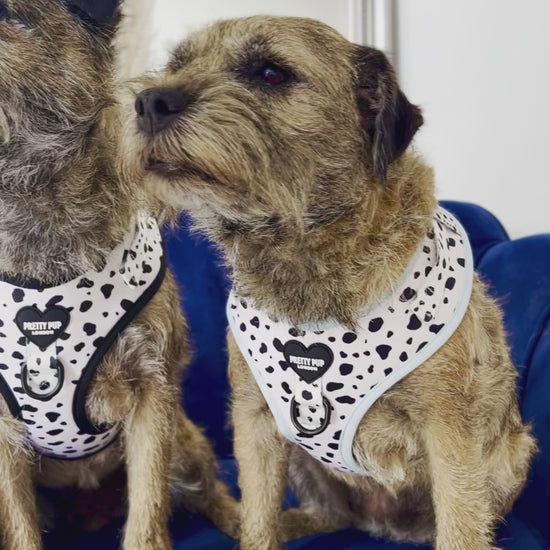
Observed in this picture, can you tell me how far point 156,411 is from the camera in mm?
1481

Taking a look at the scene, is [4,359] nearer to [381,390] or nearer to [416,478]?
[381,390]

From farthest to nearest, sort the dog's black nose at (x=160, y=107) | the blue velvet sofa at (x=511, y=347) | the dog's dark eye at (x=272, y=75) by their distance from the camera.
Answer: the blue velvet sofa at (x=511, y=347) < the dog's dark eye at (x=272, y=75) < the dog's black nose at (x=160, y=107)

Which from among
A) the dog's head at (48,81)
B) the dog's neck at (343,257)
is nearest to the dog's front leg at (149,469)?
the dog's neck at (343,257)

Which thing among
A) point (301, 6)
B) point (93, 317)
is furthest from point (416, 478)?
point (301, 6)

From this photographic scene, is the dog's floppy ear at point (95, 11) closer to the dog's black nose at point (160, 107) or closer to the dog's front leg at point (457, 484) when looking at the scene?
the dog's black nose at point (160, 107)

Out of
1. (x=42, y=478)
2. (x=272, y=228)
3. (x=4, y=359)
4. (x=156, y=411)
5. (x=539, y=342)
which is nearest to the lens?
(x=272, y=228)

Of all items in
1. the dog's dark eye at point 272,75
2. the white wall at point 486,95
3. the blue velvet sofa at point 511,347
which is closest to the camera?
the dog's dark eye at point 272,75

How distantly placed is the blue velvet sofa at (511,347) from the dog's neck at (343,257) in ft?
2.03

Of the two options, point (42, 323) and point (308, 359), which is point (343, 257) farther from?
point (42, 323)

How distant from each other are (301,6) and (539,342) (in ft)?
4.88

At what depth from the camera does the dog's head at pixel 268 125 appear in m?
1.09

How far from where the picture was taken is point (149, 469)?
148cm

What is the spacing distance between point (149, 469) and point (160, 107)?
0.72 m

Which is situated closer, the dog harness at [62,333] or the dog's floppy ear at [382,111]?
the dog's floppy ear at [382,111]
